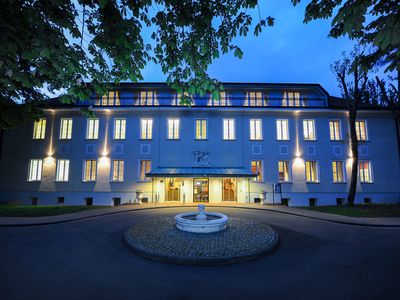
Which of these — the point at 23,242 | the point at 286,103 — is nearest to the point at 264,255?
the point at 23,242

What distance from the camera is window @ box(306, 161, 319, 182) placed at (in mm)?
17889

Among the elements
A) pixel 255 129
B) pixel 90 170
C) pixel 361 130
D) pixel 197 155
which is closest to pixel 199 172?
pixel 197 155

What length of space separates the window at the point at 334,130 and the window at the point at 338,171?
8.06 ft

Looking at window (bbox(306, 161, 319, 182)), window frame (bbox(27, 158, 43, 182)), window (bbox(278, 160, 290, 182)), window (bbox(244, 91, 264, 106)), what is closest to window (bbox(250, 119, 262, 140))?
window (bbox(244, 91, 264, 106))

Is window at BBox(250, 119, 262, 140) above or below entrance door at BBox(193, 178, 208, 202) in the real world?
above

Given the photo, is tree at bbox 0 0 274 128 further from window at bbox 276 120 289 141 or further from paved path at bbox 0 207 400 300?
window at bbox 276 120 289 141

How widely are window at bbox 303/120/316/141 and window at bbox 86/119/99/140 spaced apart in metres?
21.1

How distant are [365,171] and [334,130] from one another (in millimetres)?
4929

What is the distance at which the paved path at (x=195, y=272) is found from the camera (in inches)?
147

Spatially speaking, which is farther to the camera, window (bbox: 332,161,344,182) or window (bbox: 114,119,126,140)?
window (bbox: 114,119,126,140)

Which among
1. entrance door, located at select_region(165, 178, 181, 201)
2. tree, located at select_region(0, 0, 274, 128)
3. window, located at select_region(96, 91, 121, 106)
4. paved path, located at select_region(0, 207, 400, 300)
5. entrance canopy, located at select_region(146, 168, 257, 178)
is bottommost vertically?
paved path, located at select_region(0, 207, 400, 300)

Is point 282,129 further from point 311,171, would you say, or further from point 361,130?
point 361,130

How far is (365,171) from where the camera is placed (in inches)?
706

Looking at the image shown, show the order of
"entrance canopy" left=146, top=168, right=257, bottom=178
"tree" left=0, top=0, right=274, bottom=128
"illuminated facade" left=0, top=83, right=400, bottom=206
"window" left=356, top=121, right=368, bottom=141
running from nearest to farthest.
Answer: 1. "tree" left=0, top=0, right=274, bottom=128
2. "entrance canopy" left=146, top=168, right=257, bottom=178
3. "illuminated facade" left=0, top=83, right=400, bottom=206
4. "window" left=356, top=121, right=368, bottom=141
